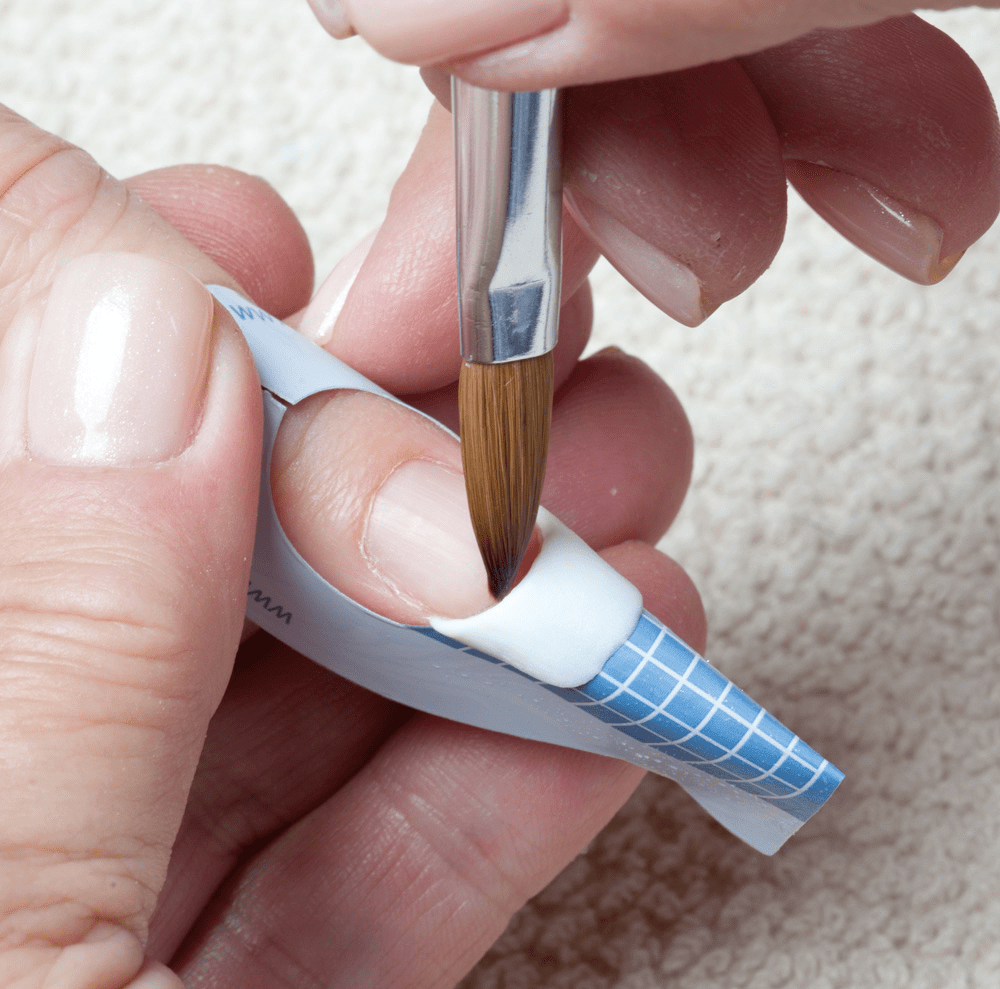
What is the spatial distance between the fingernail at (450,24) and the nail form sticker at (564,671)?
0.16 metres

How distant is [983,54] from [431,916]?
0.51 metres

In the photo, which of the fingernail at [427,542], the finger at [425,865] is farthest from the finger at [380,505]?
the finger at [425,865]

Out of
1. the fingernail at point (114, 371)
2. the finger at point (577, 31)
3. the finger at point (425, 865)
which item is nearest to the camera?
the finger at point (577, 31)

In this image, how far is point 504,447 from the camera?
0.31 metres

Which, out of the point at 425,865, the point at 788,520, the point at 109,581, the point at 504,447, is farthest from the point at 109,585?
the point at 788,520

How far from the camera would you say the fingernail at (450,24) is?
216 millimetres

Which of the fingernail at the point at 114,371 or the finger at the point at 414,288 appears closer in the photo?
the fingernail at the point at 114,371

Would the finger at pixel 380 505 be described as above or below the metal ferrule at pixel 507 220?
below

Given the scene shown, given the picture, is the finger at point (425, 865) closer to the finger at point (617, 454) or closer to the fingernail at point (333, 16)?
the finger at point (617, 454)

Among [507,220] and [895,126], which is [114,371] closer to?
[507,220]

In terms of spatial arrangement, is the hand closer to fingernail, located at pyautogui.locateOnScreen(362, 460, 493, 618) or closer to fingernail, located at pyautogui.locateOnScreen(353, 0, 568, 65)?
fingernail, located at pyautogui.locateOnScreen(362, 460, 493, 618)

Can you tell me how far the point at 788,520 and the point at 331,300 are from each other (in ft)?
0.75

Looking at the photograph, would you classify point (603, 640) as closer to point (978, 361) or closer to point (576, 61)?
point (576, 61)

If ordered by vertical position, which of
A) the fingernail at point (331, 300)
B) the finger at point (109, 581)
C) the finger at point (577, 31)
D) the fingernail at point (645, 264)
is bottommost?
the fingernail at point (331, 300)
